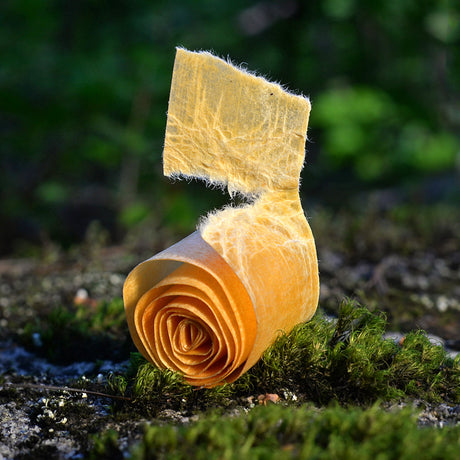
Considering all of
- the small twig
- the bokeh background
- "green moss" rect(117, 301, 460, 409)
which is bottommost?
the small twig

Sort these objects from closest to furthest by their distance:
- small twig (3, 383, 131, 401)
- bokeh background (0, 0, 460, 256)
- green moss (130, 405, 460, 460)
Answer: green moss (130, 405, 460, 460) < small twig (3, 383, 131, 401) < bokeh background (0, 0, 460, 256)

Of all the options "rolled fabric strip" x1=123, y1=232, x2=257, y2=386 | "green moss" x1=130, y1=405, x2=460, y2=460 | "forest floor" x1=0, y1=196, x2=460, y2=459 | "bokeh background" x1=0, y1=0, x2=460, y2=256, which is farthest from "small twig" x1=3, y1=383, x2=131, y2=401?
"bokeh background" x1=0, y1=0, x2=460, y2=256

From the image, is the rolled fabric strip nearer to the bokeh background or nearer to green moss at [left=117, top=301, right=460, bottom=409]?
green moss at [left=117, top=301, right=460, bottom=409]

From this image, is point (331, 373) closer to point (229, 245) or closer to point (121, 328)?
point (229, 245)

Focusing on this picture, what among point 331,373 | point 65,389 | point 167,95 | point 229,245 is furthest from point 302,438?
point 167,95

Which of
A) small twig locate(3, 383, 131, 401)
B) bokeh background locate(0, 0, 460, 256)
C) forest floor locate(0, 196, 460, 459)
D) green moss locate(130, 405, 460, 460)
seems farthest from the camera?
bokeh background locate(0, 0, 460, 256)

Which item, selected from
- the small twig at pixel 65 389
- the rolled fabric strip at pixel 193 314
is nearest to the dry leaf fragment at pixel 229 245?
the rolled fabric strip at pixel 193 314
